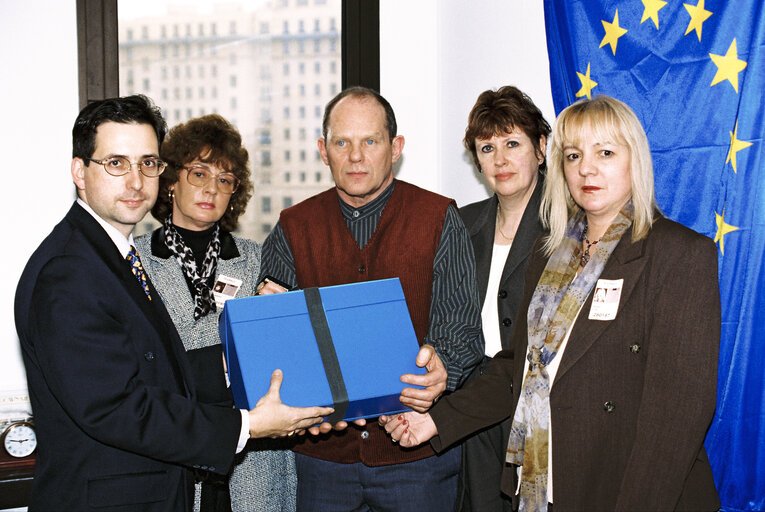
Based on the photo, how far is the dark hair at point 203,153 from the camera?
2.56m

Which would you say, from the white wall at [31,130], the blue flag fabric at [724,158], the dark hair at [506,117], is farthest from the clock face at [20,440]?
the blue flag fabric at [724,158]

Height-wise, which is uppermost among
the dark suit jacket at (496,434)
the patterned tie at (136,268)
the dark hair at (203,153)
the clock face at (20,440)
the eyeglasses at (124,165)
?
the dark hair at (203,153)

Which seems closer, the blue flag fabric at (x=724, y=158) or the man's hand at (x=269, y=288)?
the blue flag fabric at (x=724, y=158)

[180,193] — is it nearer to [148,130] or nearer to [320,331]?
[148,130]

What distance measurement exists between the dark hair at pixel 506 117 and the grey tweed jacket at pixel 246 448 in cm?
109

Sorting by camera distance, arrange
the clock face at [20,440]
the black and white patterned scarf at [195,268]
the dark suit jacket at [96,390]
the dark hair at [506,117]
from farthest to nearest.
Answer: the clock face at [20,440], the dark hair at [506,117], the black and white patterned scarf at [195,268], the dark suit jacket at [96,390]

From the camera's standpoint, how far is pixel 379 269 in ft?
7.16

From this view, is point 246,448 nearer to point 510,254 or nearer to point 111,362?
point 111,362

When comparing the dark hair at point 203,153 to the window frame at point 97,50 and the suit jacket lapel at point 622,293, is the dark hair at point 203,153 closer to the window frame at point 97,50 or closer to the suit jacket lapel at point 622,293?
the window frame at point 97,50

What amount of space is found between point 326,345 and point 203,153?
3.67 ft

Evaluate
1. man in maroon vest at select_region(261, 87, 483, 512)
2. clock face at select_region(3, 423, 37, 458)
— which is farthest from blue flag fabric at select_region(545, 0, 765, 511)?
clock face at select_region(3, 423, 37, 458)

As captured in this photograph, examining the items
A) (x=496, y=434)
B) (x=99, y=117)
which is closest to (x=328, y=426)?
(x=496, y=434)

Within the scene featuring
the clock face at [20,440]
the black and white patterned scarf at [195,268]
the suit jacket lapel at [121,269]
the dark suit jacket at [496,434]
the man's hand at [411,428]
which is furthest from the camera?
the clock face at [20,440]

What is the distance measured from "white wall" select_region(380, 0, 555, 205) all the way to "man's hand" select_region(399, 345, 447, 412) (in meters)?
1.76
